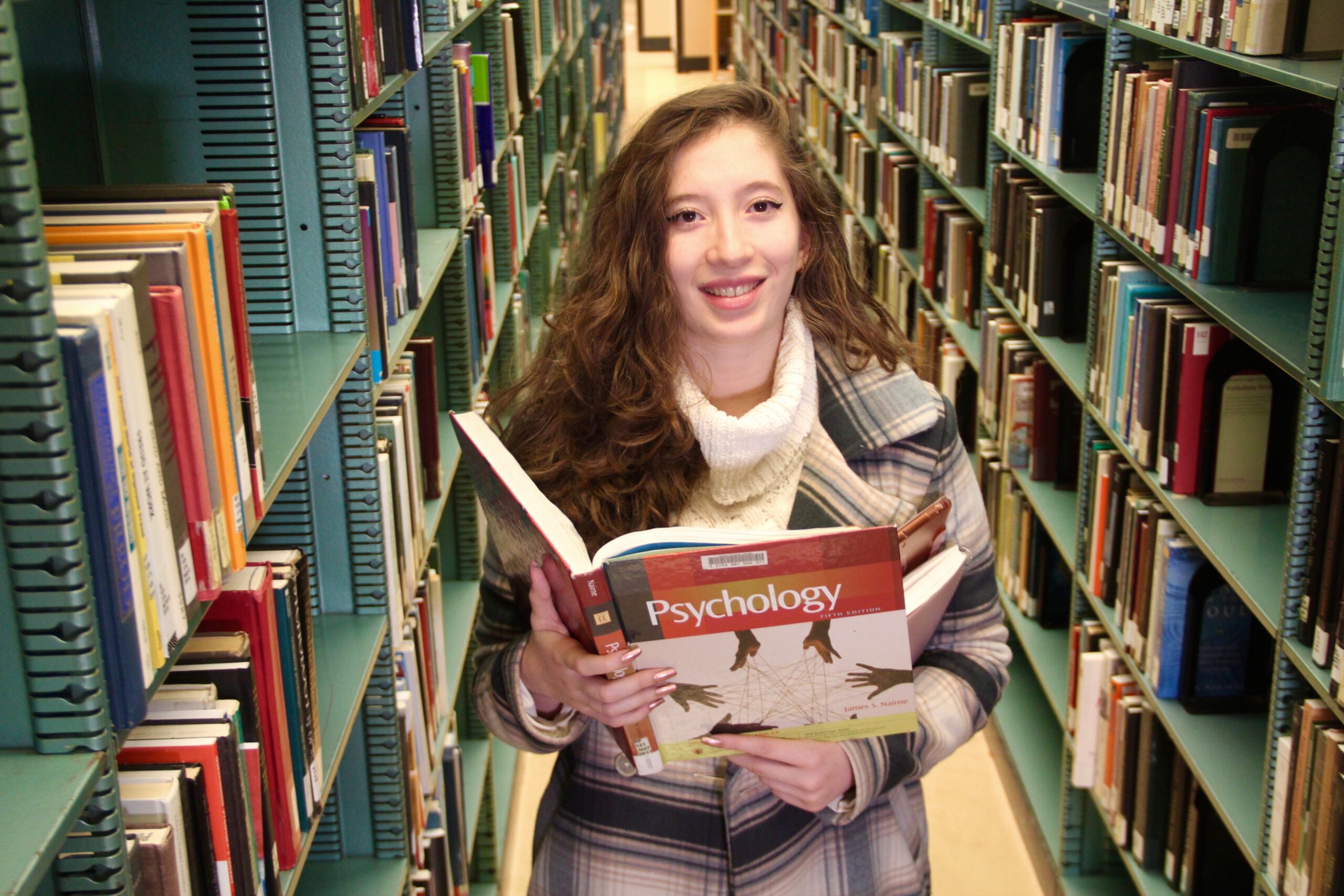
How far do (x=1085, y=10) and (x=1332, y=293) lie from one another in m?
1.24

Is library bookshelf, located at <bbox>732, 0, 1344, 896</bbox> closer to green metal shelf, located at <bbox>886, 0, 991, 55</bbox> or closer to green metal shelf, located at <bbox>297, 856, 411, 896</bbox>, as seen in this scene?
green metal shelf, located at <bbox>886, 0, 991, 55</bbox>

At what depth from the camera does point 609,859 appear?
4.80ft

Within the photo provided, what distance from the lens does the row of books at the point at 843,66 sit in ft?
16.7

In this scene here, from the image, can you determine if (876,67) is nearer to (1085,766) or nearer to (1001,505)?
(1001,505)

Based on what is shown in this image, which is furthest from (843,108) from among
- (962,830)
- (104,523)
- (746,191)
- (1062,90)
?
(104,523)

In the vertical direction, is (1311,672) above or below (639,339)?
below

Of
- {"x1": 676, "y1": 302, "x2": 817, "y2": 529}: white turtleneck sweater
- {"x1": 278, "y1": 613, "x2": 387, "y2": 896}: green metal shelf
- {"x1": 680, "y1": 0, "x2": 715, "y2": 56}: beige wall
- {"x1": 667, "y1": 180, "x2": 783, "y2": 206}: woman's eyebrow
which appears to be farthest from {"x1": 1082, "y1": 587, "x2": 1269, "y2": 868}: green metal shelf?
{"x1": 680, "y1": 0, "x2": 715, "y2": 56}: beige wall

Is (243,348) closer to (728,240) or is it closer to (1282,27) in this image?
(728,240)

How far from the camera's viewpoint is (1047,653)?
290 centimetres

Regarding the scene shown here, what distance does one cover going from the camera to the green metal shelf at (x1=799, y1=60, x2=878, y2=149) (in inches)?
204

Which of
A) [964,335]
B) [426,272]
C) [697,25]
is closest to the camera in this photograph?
[426,272]

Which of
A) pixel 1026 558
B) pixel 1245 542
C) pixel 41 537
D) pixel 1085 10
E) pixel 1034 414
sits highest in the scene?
pixel 1085 10

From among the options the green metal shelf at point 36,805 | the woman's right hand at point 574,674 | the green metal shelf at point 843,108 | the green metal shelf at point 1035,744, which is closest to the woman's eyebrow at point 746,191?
the woman's right hand at point 574,674

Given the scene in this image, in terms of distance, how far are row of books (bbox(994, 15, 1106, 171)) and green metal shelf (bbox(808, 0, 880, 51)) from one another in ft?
6.56
